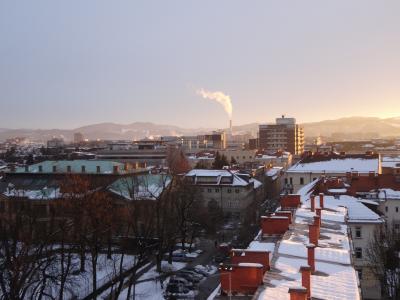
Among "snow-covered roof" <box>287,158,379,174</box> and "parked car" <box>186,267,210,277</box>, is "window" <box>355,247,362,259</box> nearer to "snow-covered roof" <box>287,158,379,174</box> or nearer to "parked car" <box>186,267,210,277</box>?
"parked car" <box>186,267,210,277</box>

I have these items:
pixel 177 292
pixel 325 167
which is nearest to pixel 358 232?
pixel 177 292

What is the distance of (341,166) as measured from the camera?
71938 millimetres

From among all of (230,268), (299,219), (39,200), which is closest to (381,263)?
(299,219)

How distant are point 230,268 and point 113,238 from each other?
3495 centimetres

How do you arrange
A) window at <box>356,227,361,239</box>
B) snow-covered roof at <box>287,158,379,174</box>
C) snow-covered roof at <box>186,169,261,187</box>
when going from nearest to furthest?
window at <box>356,227,361,239</box>
snow-covered roof at <box>287,158,379,174</box>
snow-covered roof at <box>186,169,261,187</box>

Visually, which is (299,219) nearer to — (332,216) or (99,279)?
(332,216)

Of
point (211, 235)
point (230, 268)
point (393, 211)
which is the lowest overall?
point (211, 235)

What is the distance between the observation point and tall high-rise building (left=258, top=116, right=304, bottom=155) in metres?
173

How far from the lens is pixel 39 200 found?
2095 inches

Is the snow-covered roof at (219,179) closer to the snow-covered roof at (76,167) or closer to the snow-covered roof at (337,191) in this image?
the snow-covered roof at (76,167)

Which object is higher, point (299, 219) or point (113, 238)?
point (299, 219)

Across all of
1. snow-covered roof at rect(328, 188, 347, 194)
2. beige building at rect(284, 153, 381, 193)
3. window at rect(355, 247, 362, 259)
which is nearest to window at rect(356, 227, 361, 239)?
window at rect(355, 247, 362, 259)

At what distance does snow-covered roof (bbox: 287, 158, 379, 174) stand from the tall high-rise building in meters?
96.9

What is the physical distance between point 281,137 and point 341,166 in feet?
339
